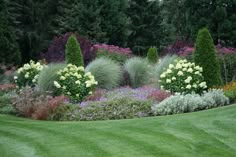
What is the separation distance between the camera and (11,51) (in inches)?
984

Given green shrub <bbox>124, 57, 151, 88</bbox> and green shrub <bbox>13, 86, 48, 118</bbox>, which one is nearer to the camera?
green shrub <bbox>13, 86, 48, 118</bbox>

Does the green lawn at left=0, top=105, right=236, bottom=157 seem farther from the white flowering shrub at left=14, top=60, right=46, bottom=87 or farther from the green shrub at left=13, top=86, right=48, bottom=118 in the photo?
the white flowering shrub at left=14, top=60, right=46, bottom=87

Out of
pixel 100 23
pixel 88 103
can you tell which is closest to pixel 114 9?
pixel 100 23

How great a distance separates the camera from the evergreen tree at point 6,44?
24.1 metres

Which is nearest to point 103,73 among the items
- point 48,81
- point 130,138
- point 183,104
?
point 48,81

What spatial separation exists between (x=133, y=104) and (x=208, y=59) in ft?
11.4

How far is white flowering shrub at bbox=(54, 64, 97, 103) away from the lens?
495 inches

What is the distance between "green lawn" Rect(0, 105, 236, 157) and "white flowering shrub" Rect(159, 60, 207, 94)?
10.2 feet

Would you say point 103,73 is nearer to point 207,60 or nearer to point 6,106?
point 207,60

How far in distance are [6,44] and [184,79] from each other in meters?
14.1

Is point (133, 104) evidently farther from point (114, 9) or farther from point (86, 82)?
point (114, 9)

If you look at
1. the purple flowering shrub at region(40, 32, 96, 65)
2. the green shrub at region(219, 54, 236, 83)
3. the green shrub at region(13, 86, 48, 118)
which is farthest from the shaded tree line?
the green shrub at region(13, 86, 48, 118)

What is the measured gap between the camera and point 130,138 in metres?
7.21

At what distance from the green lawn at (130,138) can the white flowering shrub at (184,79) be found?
10.2ft
